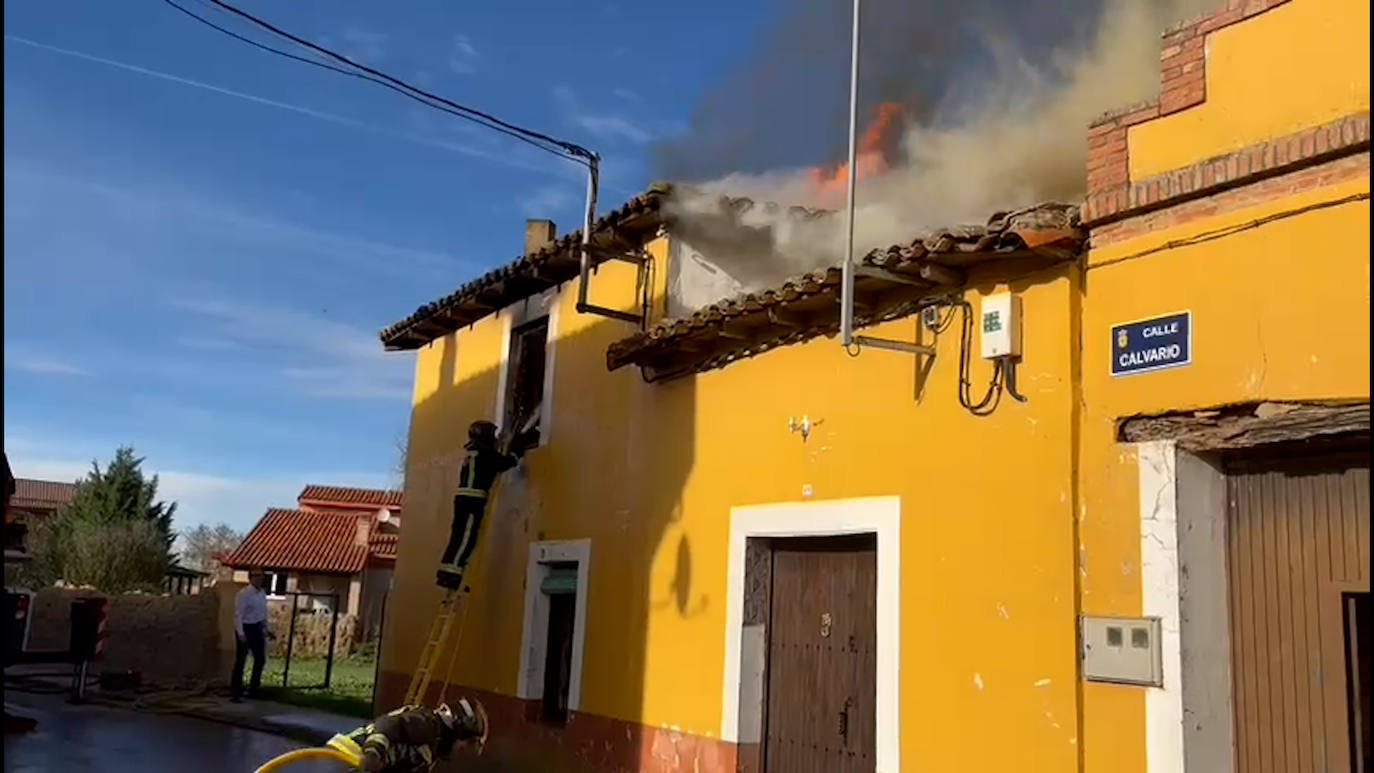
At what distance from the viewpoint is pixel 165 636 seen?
20016 millimetres

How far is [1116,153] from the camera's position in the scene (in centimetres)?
587

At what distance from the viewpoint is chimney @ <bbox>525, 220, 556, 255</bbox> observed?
13336 millimetres

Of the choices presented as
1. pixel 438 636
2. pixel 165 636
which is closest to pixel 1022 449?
pixel 438 636

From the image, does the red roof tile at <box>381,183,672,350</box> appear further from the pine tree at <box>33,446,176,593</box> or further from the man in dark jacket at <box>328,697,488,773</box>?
the pine tree at <box>33,446,176,593</box>

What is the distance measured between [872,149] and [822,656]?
15.6 ft

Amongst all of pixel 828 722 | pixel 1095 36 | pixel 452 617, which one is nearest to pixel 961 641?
pixel 828 722

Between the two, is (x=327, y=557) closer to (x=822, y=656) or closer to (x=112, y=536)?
(x=112, y=536)

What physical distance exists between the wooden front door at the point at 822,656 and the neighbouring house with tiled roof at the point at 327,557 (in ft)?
82.8

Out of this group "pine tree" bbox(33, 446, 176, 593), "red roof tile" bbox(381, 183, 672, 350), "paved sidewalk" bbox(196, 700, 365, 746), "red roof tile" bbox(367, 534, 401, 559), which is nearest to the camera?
"red roof tile" bbox(381, 183, 672, 350)

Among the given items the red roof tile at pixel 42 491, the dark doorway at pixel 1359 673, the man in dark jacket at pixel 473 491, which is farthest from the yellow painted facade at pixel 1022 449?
the red roof tile at pixel 42 491

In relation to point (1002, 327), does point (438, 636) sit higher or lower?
lower

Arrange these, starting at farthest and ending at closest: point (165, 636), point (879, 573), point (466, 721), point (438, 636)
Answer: point (165, 636) < point (438, 636) < point (879, 573) < point (466, 721)

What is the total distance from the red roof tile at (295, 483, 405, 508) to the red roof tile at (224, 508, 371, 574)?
15.2 feet

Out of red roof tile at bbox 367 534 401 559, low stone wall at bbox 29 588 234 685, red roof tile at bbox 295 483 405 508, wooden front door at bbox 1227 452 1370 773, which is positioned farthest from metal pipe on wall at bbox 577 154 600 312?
red roof tile at bbox 295 483 405 508
